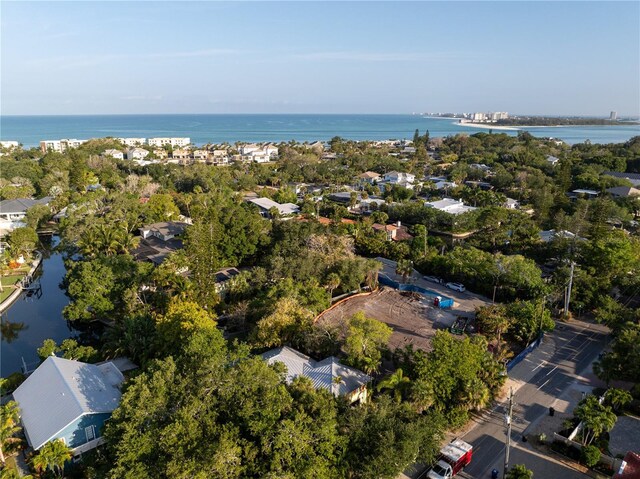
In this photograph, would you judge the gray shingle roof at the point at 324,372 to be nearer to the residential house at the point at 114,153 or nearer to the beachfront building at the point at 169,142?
the residential house at the point at 114,153

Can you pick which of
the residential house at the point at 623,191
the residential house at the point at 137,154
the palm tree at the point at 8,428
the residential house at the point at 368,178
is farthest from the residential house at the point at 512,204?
the residential house at the point at 137,154

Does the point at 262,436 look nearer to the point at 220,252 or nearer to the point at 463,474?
the point at 463,474

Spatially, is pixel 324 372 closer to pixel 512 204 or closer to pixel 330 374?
pixel 330 374

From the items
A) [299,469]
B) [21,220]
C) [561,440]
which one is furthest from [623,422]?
[21,220]

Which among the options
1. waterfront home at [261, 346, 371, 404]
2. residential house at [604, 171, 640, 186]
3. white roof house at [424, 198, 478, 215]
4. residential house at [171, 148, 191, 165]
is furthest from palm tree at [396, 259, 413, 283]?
residential house at [171, 148, 191, 165]

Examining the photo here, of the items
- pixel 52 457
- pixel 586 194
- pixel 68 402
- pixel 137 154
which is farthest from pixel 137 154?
pixel 52 457

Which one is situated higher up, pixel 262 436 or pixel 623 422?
pixel 262 436
